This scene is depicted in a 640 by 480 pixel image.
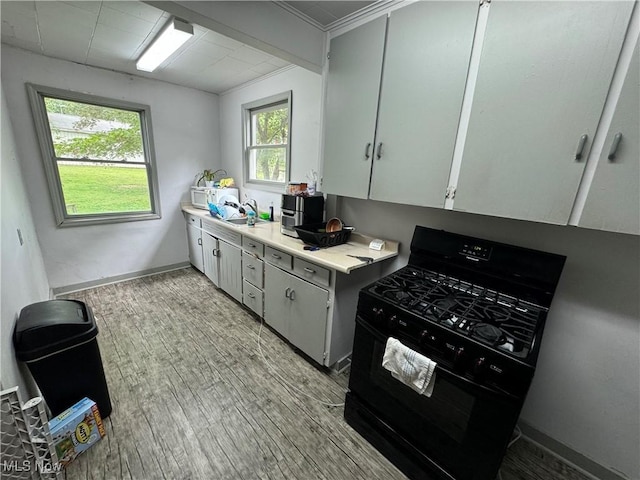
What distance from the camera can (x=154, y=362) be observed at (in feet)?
6.60

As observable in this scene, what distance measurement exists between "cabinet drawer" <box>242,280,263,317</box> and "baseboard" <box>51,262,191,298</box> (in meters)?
1.71

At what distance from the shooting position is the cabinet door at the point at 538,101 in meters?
0.96

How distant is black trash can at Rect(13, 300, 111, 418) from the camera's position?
1258mm

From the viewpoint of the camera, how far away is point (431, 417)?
3.91ft

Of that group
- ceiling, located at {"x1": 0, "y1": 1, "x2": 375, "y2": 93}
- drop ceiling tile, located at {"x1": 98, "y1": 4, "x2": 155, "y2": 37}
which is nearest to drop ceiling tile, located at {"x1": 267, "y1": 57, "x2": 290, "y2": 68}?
ceiling, located at {"x1": 0, "y1": 1, "x2": 375, "y2": 93}

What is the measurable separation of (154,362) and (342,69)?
2.60 meters

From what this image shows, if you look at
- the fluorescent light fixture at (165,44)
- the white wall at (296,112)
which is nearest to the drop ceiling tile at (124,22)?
the fluorescent light fixture at (165,44)

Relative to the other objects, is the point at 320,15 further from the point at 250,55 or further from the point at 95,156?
the point at 95,156

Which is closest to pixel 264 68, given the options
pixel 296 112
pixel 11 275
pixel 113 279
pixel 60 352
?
pixel 296 112

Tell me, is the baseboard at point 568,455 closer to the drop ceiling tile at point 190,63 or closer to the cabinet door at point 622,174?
the cabinet door at point 622,174

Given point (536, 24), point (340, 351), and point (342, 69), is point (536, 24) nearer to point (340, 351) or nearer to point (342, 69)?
point (342, 69)

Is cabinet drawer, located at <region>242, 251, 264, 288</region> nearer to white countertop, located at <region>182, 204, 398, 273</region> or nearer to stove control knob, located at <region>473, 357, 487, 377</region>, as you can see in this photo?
white countertop, located at <region>182, 204, 398, 273</region>

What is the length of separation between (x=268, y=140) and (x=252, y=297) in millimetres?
1901

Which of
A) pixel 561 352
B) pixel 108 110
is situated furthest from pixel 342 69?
pixel 108 110
